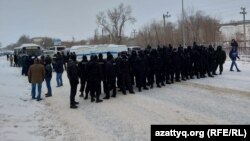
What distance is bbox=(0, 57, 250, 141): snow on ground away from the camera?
11.3 m

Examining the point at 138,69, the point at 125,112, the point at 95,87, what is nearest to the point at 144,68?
the point at 138,69

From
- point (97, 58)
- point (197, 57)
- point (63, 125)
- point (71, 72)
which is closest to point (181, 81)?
point (197, 57)

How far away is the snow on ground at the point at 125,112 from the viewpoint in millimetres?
11289

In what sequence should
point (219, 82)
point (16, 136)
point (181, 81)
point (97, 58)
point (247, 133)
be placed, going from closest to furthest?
point (247, 133) → point (16, 136) → point (97, 58) → point (219, 82) → point (181, 81)

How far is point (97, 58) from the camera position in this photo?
1667cm

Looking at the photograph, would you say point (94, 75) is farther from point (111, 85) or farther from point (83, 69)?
point (111, 85)

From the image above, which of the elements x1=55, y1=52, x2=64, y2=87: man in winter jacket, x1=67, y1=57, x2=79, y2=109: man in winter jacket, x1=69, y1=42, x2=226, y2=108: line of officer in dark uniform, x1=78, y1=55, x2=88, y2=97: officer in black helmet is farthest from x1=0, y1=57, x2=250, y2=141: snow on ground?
x1=55, y1=52, x2=64, y2=87: man in winter jacket

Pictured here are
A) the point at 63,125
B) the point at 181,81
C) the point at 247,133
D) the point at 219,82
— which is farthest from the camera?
the point at 181,81

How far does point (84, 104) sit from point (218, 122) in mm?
6315

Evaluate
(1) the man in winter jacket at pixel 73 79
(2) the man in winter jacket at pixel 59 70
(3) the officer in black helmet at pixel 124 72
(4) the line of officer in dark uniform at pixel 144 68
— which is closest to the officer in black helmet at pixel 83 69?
(4) the line of officer in dark uniform at pixel 144 68

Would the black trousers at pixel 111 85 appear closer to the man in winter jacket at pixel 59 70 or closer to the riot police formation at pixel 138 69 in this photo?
the riot police formation at pixel 138 69

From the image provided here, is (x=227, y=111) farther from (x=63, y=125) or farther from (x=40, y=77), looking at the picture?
(x=40, y=77)

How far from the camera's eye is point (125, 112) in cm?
1382

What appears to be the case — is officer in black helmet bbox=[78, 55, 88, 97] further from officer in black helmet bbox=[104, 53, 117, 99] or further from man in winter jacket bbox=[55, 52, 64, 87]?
man in winter jacket bbox=[55, 52, 64, 87]
